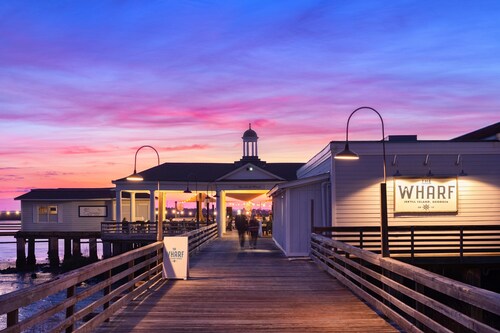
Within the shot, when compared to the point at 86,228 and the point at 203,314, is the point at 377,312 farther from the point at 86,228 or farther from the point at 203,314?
the point at 86,228

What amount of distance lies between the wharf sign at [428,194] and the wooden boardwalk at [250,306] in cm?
705

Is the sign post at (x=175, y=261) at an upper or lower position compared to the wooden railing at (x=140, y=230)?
upper

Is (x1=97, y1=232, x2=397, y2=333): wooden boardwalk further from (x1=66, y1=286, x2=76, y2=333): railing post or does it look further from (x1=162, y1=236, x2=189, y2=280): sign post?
(x1=66, y1=286, x2=76, y2=333): railing post

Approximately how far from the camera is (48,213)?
5684cm

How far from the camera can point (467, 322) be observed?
6918mm

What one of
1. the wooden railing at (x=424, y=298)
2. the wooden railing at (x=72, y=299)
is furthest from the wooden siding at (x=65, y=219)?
the wooden railing at (x=72, y=299)

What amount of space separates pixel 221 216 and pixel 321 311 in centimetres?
3495

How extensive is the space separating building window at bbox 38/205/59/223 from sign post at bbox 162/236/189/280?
41877mm

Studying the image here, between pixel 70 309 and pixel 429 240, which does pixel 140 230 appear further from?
pixel 70 309

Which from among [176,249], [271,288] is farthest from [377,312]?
[176,249]

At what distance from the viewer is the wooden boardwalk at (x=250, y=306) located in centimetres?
1042

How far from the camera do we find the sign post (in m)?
17.3

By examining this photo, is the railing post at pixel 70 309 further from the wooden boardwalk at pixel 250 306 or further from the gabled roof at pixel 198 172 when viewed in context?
the gabled roof at pixel 198 172

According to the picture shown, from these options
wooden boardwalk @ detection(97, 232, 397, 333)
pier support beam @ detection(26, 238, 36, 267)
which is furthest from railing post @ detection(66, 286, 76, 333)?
pier support beam @ detection(26, 238, 36, 267)
